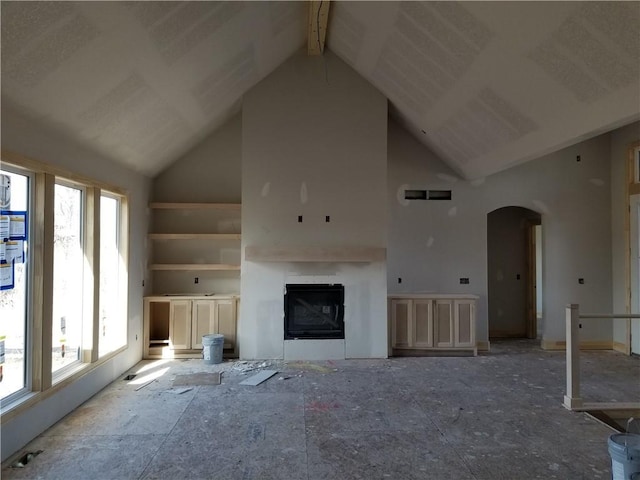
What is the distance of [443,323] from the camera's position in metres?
6.18

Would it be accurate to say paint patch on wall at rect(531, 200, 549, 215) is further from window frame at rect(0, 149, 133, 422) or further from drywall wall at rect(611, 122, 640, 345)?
window frame at rect(0, 149, 133, 422)

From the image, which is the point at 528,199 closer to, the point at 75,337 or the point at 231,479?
the point at 231,479

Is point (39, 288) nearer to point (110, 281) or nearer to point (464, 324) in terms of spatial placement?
point (110, 281)

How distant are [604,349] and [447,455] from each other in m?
5.00

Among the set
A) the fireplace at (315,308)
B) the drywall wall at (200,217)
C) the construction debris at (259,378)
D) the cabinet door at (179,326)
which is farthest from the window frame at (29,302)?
the fireplace at (315,308)

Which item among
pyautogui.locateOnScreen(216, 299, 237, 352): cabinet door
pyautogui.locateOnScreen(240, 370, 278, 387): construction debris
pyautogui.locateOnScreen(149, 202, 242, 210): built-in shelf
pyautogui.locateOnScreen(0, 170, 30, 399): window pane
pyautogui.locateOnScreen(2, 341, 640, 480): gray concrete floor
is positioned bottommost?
pyautogui.locateOnScreen(2, 341, 640, 480): gray concrete floor

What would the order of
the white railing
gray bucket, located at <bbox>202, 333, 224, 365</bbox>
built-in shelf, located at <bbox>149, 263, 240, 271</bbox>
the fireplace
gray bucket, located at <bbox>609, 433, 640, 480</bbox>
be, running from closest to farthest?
gray bucket, located at <bbox>609, 433, 640, 480</bbox> < the white railing < gray bucket, located at <bbox>202, 333, 224, 365</bbox> < the fireplace < built-in shelf, located at <bbox>149, 263, 240, 271</bbox>

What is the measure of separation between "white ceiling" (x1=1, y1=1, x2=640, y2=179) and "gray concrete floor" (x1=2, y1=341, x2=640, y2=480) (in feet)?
8.33

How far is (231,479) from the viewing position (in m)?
2.81

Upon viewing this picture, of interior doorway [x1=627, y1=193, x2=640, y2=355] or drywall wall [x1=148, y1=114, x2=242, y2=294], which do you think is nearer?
interior doorway [x1=627, y1=193, x2=640, y2=355]

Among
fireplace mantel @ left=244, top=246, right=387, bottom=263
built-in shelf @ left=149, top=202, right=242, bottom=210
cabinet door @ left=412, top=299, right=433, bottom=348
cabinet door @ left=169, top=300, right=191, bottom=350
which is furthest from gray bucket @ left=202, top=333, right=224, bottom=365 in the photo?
cabinet door @ left=412, top=299, right=433, bottom=348

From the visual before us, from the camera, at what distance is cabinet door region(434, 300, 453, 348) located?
243 inches

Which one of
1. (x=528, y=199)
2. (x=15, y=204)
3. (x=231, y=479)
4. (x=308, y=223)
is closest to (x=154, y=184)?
(x=308, y=223)

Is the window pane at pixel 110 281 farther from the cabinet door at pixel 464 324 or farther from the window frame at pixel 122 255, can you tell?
the cabinet door at pixel 464 324
